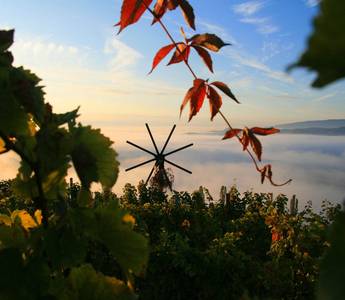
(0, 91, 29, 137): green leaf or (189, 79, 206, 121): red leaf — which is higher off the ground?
(189, 79, 206, 121): red leaf

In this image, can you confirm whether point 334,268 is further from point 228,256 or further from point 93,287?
point 228,256

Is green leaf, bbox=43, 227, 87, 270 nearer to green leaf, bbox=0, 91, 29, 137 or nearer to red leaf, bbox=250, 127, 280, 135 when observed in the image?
green leaf, bbox=0, 91, 29, 137

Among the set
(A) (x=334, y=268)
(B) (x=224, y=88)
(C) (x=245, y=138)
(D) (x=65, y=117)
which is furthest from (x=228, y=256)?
(A) (x=334, y=268)

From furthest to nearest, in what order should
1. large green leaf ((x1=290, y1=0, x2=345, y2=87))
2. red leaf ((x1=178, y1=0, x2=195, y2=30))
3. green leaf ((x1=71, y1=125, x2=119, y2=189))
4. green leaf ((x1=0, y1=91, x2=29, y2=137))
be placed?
red leaf ((x1=178, y1=0, x2=195, y2=30)) → green leaf ((x1=71, y1=125, x2=119, y2=189)) → green leaf ((x1=0, y1=91, x2=29, y2=137)) → large green leaf ((x1=290, y1=0, x2=345, y2=87))

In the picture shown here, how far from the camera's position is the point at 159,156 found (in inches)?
525

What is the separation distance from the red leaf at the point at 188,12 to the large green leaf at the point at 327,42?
0.76 meters

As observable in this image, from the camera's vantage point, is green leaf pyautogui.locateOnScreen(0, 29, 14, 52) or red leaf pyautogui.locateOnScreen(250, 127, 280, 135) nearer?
green leaf pyautogui.locateOnScreen(0, 29, 14, 52)

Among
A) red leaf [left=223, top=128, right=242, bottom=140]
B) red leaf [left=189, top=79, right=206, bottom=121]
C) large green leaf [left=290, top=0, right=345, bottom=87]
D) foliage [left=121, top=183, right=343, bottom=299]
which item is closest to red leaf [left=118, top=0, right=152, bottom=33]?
red leaf [left=189, top=79, right=206, bottom=121]

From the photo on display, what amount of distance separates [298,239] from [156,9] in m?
5.01

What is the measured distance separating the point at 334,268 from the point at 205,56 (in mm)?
954

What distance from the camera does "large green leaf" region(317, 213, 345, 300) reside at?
0.18 meters

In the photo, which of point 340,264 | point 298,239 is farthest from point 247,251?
point 340,264

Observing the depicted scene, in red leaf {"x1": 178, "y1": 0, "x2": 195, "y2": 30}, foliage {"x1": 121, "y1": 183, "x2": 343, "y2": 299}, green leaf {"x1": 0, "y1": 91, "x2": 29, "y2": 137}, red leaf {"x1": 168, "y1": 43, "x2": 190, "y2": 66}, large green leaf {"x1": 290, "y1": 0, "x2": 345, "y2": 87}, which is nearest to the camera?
large green leaf {"x1": 290, "y1": 0, "x2": 345, "y2": 87}

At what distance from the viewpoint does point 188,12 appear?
91 cm
